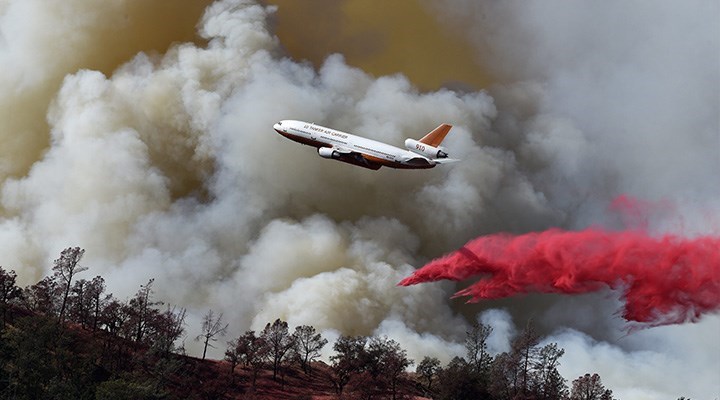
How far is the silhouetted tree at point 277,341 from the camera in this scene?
7485 inches

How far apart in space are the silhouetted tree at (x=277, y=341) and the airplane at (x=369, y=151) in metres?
48.5

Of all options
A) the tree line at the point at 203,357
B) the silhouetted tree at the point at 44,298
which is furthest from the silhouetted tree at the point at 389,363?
the silhouetted tree at the point at 44,298

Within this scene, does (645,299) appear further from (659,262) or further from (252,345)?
(252,345)

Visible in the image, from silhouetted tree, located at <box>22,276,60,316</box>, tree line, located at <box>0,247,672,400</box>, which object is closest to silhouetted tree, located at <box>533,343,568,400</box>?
tree line, located at <box>0,247,672,400</box>

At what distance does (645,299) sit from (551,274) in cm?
1509

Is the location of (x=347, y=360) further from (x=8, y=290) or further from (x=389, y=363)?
(x=8, y=290)

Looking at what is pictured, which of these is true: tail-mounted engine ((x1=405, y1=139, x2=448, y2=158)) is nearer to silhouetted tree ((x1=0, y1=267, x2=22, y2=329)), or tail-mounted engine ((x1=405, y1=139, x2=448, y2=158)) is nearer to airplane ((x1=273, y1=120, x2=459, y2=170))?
airplane ((x1=273, y1=120, x2=459, y2=170))

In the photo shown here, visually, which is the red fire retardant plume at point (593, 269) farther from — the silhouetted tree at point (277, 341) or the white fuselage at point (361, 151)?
the silhouetted tree at point (277, 341)

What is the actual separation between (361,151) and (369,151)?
1.65 meters

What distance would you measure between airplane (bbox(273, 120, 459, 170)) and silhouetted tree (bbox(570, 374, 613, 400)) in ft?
198

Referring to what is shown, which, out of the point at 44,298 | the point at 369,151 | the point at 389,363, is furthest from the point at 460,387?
the point at 44,298

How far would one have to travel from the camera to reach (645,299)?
4545 inches

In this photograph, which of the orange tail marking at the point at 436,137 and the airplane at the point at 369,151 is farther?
the orange tail marking at the point at 436,137

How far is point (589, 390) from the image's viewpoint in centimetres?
17912
